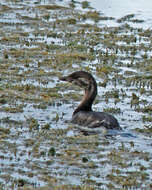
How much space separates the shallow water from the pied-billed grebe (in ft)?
0.95

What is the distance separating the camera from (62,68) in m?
24.9

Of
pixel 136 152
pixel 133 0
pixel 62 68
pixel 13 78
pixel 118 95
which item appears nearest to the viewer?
pixel 136 152

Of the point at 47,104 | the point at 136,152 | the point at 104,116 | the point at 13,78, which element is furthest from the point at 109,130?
the point at 13,78

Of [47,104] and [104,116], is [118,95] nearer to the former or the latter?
[47,104]

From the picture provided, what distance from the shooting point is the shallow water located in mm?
13492

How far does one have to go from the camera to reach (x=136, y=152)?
1501 cm

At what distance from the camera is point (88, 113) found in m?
17.9

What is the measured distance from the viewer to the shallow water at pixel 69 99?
1349cm

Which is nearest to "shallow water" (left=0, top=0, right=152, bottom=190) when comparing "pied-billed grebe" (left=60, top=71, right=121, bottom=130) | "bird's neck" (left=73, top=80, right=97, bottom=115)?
"pied-billed grebe" (left=60, top=71, right=121, bottom=130)

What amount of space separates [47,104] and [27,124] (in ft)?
8.31

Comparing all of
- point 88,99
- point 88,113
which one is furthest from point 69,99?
point 88,113

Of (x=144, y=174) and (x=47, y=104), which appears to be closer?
(x=144, y=174)

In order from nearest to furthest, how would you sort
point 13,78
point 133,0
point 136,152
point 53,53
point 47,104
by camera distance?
point 136,152, point 47,104, point 13,78, point 53,53, point 133,0

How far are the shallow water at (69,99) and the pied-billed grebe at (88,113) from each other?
0.95 ft
